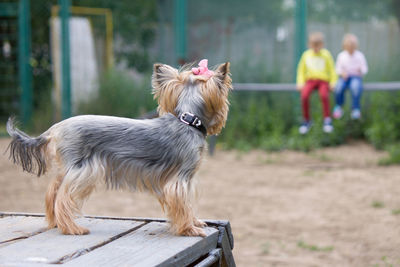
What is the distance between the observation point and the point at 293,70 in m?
12.6

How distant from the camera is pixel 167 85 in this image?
3.18m

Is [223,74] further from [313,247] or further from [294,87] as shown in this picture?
[294,87]

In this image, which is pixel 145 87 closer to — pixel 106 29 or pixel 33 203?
pixel 106 29

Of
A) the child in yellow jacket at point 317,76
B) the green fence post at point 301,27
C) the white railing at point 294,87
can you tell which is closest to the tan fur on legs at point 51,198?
the child in yellow jacket at point 317,76

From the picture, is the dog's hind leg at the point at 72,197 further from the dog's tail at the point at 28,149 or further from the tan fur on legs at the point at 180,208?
the tan fur on legs at the point at 180,208

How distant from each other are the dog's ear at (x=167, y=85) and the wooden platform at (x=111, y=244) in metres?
0.73

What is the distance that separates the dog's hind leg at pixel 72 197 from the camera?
3.08m

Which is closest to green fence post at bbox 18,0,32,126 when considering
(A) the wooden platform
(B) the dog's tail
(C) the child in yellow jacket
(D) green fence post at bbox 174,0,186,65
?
(D) green fence post at bbox 174,0,186,65

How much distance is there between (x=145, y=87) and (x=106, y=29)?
2.16 meters

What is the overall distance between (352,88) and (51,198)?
747 cm

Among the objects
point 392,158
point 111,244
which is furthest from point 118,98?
point 111,244

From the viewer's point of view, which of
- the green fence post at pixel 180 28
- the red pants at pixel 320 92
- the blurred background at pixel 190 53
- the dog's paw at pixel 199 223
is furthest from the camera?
the green fence post at pixel 180 28

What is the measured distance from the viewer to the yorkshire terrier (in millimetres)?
3092

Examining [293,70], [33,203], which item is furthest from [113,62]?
[33,203]
